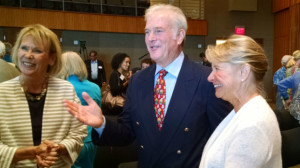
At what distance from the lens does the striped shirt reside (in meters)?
1.69

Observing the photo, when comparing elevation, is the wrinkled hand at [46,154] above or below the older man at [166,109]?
below

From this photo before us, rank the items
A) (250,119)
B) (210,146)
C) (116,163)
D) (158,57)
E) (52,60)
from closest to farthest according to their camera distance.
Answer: (250,119) → (210,146) → (158,57) → (52,60) → (116,163)

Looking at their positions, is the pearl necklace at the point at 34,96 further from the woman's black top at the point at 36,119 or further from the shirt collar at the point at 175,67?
the shirt collar at the point at 175,67

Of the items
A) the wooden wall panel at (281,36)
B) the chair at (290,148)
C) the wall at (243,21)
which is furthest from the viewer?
the wall at (243,21)

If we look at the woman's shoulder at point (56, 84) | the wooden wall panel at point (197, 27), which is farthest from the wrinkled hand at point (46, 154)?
the wooden wall panel at point (197, 27)

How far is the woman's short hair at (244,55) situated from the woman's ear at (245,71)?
0.01m

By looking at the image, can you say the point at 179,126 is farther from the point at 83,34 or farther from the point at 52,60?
the point at 83,34

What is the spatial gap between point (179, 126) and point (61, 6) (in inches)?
391

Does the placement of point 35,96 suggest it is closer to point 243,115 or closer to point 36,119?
point 36,119

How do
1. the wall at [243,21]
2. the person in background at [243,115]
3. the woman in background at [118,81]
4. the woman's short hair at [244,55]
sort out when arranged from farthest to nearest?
the wall at [243,21]
the woman in background at [118,81]
the woman's short hair at [244,55]
the person in background at [243,115]

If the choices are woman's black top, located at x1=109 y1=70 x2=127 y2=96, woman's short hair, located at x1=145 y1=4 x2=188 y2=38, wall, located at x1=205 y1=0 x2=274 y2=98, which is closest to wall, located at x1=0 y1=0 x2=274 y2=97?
wall, located at x1=205 y1=0 x2=274 y2=98

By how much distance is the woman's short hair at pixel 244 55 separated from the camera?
1336 millimetres

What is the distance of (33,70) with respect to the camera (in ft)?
6.01

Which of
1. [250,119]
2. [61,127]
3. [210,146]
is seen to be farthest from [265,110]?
[61,127]
